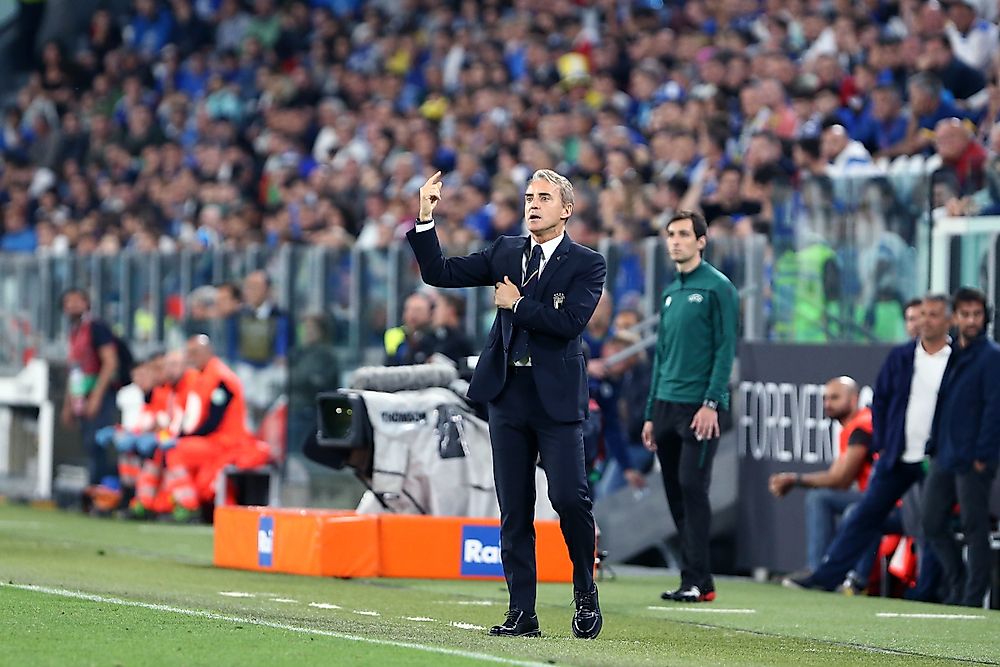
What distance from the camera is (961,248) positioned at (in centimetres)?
1372

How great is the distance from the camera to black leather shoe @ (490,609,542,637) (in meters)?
9.07

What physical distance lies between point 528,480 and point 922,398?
456 centimetres

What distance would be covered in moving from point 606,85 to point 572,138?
2.51ft

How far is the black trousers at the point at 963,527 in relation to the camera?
Result: 494 inches

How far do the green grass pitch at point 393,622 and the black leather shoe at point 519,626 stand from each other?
12 centimetres

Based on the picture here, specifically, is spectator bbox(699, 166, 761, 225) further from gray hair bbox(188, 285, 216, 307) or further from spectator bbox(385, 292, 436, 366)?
gray hair bbox(188, 285, 216, 307)

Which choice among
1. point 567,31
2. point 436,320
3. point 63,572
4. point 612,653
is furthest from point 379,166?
point 612,653

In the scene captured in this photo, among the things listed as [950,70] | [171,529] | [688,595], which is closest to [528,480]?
[688,595]

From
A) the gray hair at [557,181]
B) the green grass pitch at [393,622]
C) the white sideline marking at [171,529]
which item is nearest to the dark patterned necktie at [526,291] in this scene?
the gray hair at [557,181]

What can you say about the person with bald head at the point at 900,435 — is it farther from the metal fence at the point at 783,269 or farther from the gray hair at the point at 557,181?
the gray hair at the point at 557,181

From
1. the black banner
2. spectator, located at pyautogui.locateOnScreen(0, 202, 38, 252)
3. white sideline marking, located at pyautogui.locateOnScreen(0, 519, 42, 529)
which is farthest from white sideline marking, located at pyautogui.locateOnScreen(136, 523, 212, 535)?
spectator, located at pyautogui.locateOnScreen(0, 202, 38, 252)

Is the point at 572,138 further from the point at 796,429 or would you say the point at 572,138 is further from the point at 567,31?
the point at 796,429

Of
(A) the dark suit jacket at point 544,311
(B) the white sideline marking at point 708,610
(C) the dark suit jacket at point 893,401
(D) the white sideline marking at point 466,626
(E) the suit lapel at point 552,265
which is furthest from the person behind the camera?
(C) the dark suit jacket at point 893,401

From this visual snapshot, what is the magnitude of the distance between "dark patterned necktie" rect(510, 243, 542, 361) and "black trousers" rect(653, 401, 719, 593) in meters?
2.72
